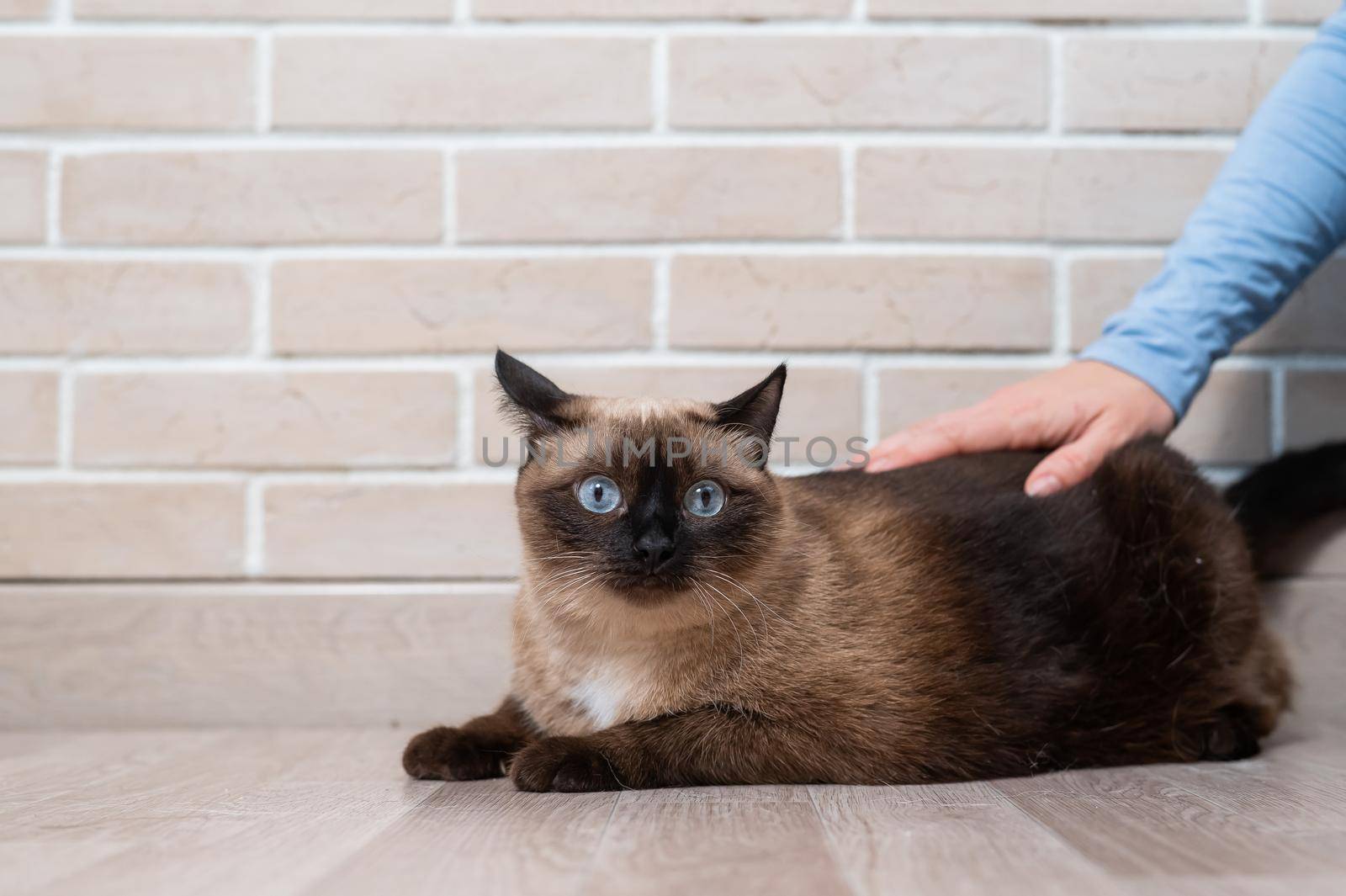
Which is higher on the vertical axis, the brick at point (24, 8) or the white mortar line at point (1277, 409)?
the brick at point (24, 8)

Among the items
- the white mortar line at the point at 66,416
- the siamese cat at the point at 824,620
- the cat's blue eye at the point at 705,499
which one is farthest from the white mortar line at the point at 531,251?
the cat's blue eye at the point at 705,499

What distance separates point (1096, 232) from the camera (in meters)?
2.21

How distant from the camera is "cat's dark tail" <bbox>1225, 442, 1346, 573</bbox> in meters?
2.10

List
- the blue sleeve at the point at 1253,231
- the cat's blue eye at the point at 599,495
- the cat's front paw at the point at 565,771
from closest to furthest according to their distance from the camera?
1. the cat's front paw at the point at 565,771
2. the cat's blue eye at the point at 599,495
3. the blue sleeve at the point at 1253,231

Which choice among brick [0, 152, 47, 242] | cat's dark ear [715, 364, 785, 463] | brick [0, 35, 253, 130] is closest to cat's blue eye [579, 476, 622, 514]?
cat's dark ear [715, 364, 785, 463]

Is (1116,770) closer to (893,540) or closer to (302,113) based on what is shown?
(893,540)

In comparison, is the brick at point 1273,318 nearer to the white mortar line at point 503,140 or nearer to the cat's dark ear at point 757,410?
the white mortar line at point 503,140

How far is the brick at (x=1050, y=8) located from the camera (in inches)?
85.1

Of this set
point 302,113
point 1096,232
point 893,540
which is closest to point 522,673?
point 893,540

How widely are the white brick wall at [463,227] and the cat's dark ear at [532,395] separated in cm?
54

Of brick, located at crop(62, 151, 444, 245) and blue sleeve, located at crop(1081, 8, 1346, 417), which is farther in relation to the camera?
brick, located at crop(62, 151, 444, 245)

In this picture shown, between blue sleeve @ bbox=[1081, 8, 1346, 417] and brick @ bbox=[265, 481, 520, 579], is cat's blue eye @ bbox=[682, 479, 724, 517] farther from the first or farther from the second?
blue sleeve @ bbox=[1081, 8, 1346, 417]

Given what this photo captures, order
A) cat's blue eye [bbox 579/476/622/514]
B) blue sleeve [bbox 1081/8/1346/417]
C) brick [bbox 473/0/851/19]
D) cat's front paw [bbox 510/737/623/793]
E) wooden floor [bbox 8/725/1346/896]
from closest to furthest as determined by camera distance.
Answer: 1. wooden floor [bbox 8/725/1346/896]
2. cat's front paw [bbox 510/737/623/793]
3. cat's blue eye [bbox 579/476/622/514]
4. blue sleeve [bbox 1081/8/1346/417]
5. brick [bbox 473/0/851/19]

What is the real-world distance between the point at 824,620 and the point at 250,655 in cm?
125
